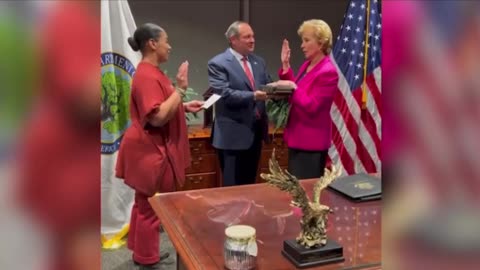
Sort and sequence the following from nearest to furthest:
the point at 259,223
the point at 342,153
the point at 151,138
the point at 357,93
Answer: the point at 259,223, the point at 151,138, the point at 357,93, the point at 342,153

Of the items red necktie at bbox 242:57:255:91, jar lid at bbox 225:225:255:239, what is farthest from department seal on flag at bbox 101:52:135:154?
jar lid at bbox 225:225:255:239

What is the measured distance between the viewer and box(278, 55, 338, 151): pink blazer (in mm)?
2908

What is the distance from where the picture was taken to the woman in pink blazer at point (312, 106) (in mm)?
2912

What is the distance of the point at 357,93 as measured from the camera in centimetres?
372

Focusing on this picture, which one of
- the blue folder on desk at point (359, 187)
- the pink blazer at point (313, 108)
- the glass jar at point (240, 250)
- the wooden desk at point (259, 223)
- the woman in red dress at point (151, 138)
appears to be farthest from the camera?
the pink blazer at point (313, 108)

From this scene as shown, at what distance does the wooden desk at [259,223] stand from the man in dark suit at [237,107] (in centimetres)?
106

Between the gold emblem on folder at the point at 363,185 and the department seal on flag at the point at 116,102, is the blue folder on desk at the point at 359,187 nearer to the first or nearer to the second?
the gold emblem on folder at the point at 363,185

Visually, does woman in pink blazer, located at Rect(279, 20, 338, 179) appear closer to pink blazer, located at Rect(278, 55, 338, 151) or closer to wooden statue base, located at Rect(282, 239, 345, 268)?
pink blazer, located at Rect(278, 55, 338, 151)

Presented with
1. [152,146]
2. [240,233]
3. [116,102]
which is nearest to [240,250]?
[240,233]

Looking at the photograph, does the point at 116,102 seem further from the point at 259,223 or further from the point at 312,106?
the point at 259,223

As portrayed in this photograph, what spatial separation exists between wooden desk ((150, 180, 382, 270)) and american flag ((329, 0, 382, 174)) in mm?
1669

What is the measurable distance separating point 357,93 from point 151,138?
1.72 metres

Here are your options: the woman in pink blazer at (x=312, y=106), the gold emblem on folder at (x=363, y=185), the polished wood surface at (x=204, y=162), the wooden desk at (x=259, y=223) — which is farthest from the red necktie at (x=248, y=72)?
the gold emblem on folder at (x=363, y=185)

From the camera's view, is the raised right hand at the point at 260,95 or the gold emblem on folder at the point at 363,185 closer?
the gold emblem on folder at the point at 363,185
